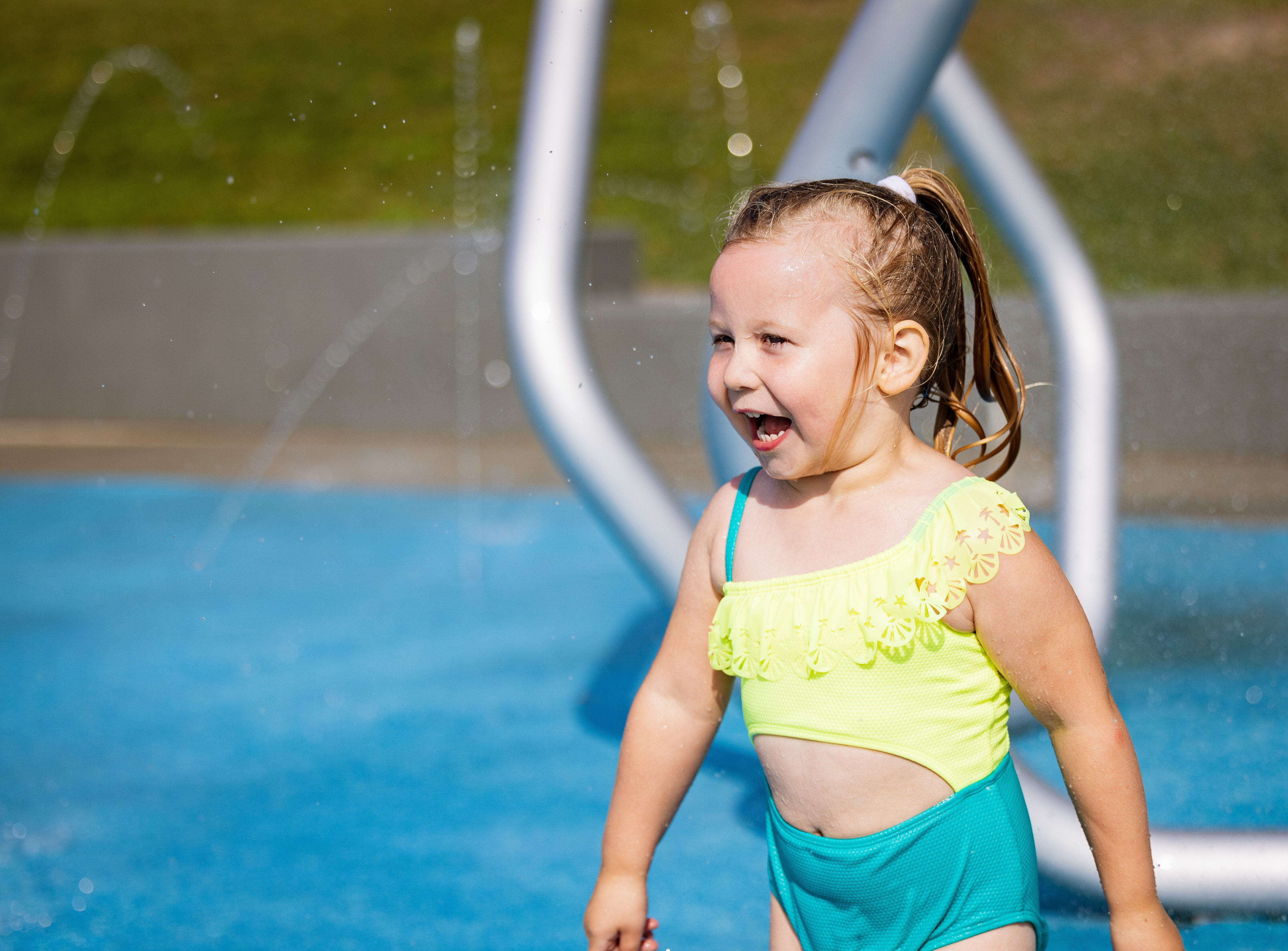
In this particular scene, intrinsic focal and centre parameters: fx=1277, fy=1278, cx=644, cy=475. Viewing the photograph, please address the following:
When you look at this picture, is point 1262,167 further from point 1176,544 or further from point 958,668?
point 958,668

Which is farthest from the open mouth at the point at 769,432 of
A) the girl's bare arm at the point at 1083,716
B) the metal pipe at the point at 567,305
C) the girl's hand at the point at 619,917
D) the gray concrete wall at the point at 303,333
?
the gray concrete wall at the point at 303,333

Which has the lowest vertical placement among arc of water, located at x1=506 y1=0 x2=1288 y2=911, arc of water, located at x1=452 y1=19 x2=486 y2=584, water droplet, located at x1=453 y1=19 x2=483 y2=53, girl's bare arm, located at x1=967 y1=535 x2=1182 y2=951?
girl's bare arm, located at x1=967 y1=535 x2=1182 y2=951

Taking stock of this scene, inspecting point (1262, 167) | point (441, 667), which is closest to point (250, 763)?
point (441, 667)

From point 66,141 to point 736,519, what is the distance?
13.6 metres

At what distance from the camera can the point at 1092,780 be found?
1.38 meters

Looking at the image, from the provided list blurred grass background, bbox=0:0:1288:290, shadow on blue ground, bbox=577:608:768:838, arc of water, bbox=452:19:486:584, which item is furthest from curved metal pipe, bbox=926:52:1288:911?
blurred grass background, bbox=0:0:1288:290

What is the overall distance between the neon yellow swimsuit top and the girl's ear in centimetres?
13

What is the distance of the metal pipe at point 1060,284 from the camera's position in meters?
3.00

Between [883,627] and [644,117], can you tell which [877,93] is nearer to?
[883,627]

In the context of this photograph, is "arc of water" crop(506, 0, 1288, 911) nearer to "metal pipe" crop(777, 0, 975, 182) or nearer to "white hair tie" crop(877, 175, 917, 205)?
"metal pipe" crop(777, 0, 975, 182)

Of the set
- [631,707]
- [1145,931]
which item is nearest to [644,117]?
[631,707]

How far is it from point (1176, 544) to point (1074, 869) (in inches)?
119

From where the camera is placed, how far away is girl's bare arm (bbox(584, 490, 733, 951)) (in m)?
1.54

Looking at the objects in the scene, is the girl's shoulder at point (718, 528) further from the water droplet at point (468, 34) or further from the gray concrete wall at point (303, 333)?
the water droplet at point (468, 34)
